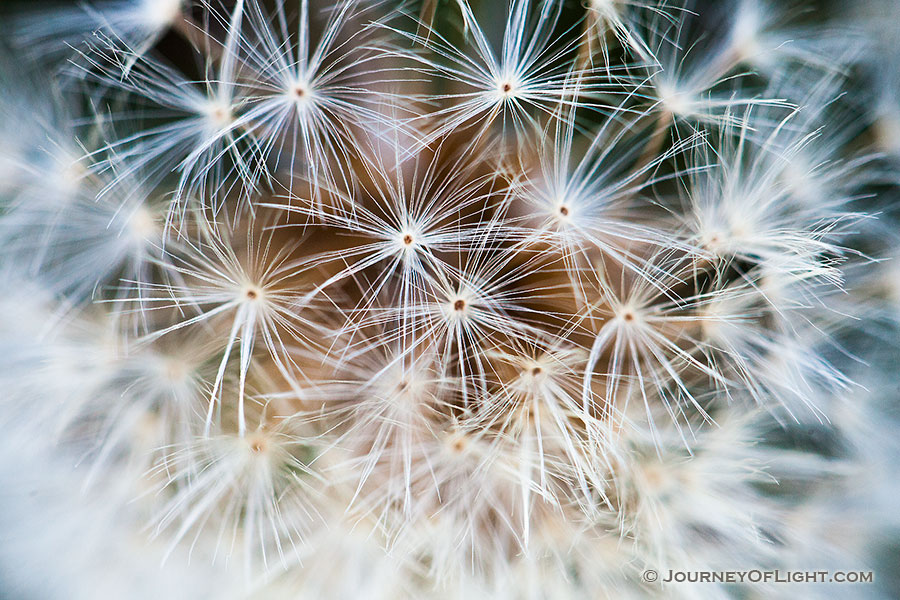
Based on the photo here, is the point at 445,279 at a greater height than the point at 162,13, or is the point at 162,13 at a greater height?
the point at 162,13

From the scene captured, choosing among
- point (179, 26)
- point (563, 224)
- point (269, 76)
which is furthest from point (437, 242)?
point (179, 26)

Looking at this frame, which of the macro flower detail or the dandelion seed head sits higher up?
the dandelion seed head

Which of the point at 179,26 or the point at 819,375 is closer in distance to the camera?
the point at 179,26

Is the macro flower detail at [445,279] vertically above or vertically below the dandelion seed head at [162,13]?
below

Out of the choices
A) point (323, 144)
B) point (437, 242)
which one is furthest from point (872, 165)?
point (323, 144)

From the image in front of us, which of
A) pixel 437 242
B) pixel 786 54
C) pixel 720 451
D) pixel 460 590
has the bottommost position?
pixel 460 590

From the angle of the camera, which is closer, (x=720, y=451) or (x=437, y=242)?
(x=437, y=242)

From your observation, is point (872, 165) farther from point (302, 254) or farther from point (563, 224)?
point (302, 254)

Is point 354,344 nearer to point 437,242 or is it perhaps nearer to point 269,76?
point 437,242

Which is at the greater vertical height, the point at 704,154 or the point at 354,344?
the point at 704,154
